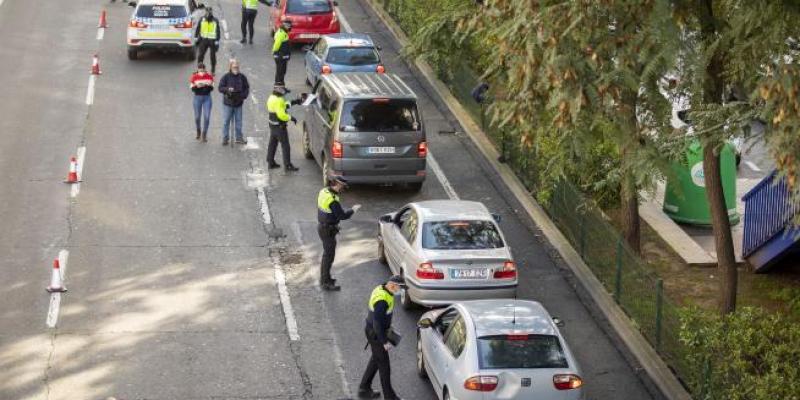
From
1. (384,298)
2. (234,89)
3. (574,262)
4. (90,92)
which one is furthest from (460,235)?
(90,92)

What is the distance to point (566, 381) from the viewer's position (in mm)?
15609

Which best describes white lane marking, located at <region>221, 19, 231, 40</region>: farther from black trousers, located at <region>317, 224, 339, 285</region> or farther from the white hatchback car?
black trousers, located at <region>317, 224, 339, 285</region>

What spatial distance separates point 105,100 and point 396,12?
10279mm

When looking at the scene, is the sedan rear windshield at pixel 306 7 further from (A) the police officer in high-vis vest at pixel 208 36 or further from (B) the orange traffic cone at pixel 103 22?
(B) the orange traffic cone at pixel 103 22

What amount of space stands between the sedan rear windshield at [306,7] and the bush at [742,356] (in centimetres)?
1968

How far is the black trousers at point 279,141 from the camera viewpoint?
84.8 ft

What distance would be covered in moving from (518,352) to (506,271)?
12.1 feet

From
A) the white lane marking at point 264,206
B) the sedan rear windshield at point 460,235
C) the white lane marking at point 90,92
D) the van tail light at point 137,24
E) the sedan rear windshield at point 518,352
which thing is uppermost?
the sedan rear windshield at point 518,352

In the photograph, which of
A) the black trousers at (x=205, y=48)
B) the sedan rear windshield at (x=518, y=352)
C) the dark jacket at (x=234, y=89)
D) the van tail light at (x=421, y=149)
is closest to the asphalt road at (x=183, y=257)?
the black trousers at (x=205, y=48)

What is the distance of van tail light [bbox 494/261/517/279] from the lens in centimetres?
1928

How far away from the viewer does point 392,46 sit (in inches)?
1443

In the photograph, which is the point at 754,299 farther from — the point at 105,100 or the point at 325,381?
the point at 105,100

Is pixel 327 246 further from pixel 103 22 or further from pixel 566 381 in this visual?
pixel 103 22

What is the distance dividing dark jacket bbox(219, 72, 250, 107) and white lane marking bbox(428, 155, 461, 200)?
12.5ft
